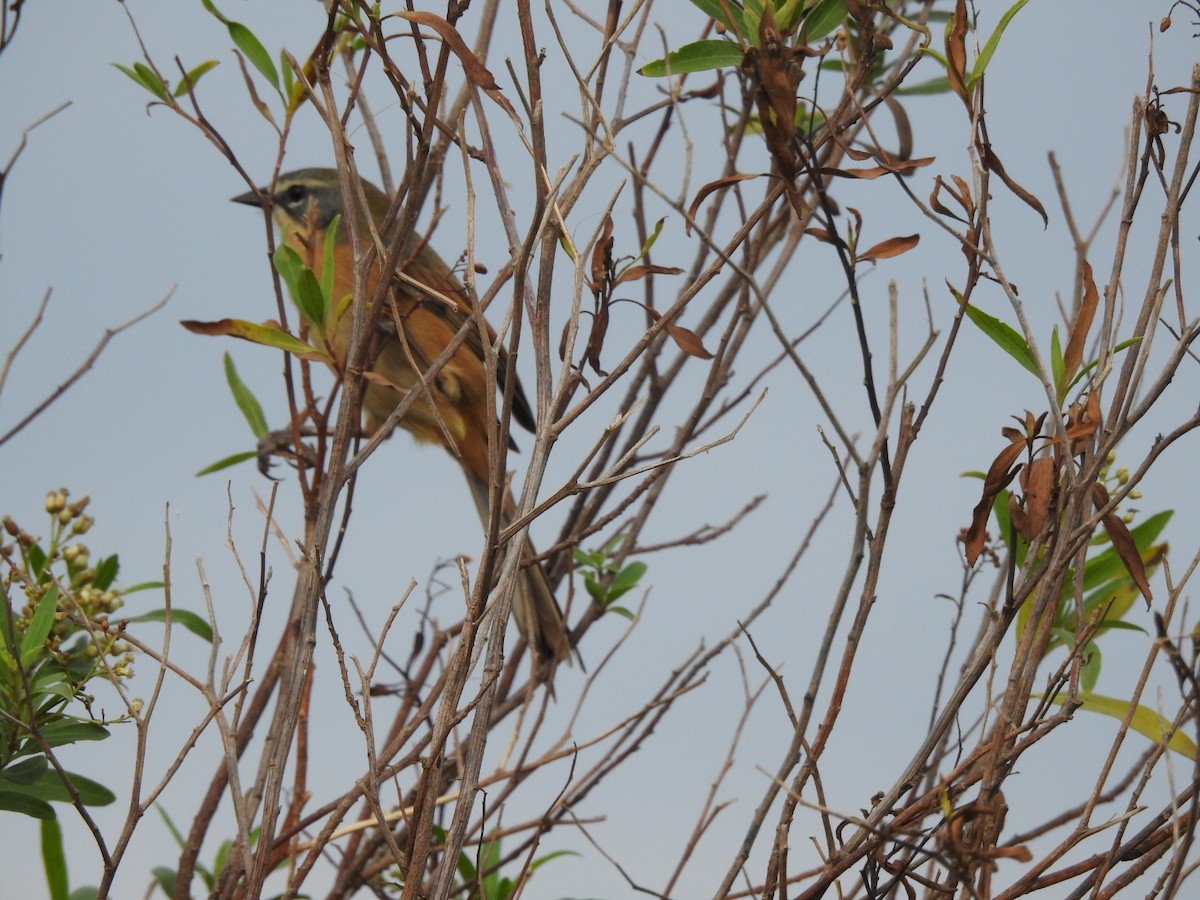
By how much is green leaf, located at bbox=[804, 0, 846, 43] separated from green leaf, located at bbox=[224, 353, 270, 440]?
1669mm

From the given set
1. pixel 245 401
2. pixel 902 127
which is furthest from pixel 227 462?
pixel 902 127

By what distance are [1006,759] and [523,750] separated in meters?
0.95

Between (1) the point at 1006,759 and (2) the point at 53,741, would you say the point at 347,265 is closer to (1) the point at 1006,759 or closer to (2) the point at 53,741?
(2) the point at 53,741

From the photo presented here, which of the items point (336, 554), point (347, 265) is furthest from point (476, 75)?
point (347, 265)

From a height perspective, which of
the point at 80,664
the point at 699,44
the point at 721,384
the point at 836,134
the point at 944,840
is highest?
the point at 721,384

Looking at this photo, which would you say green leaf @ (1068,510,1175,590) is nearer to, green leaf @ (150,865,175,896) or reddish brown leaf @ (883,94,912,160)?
reddish brown leaf @ (883,94,912,160)

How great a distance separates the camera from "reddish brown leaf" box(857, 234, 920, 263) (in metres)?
1.50

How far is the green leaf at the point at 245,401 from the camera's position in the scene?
2.78 meters

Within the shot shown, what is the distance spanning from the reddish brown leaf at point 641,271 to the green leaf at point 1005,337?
0.37 m

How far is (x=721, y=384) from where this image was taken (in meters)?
2.49

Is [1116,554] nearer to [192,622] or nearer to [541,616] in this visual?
[541,616]

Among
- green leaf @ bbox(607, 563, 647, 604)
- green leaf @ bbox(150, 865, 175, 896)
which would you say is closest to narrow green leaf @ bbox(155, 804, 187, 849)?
green leaf @ bbox(150, 865, 175, 896)

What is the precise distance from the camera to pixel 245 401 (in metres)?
2.80

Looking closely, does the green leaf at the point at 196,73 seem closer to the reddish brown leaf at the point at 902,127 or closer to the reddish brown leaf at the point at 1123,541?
the reddish brown leaf at the point at 902,127
